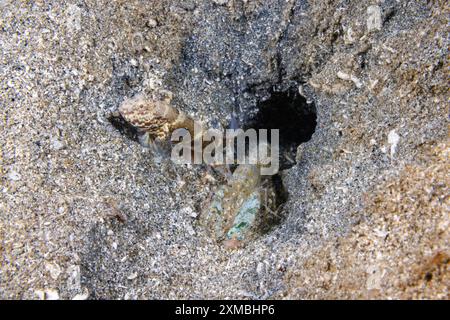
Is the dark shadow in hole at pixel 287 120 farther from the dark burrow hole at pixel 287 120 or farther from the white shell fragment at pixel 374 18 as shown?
the white shell fragment at pixel 374 18

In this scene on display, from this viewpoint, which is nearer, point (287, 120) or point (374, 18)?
point (374, 18)

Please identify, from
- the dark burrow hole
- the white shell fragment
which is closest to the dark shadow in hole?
the dark burrow hole

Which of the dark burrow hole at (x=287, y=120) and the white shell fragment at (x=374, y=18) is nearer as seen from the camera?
the white shell fragment at (x=374, y=18)

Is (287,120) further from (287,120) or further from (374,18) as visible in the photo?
(374,18)

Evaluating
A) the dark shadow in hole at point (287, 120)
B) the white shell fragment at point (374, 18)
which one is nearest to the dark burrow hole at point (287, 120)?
the dark shadow in hole at point (287, 120)

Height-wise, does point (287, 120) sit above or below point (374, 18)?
below

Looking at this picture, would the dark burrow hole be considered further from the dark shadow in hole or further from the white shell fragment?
the white shell fragment

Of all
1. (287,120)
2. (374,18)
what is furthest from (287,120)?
(374,18)

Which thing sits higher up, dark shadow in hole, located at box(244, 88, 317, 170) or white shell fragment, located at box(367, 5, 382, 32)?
white shell fragment, located at box(367, 5, 382, 32)

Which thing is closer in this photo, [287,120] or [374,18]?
[374,18]

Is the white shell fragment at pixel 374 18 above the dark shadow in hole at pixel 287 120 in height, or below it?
above
